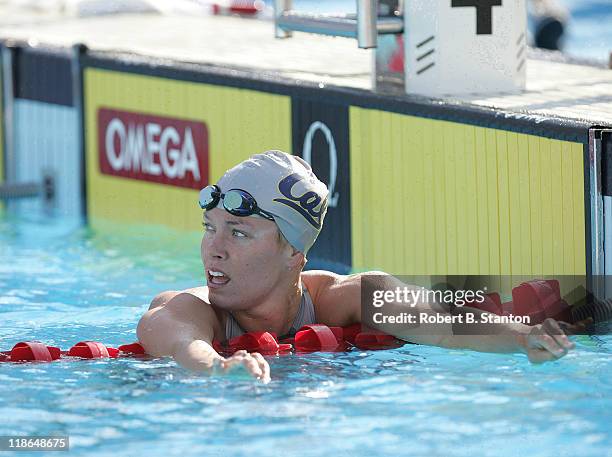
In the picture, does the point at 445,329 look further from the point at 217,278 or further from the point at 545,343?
the point at 217,278

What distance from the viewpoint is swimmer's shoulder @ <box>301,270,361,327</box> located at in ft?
15.0

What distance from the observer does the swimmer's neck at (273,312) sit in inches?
174

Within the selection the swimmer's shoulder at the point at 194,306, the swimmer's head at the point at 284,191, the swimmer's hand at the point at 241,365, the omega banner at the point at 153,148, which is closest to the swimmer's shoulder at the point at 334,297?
the swimmer's head at the point at 284,191

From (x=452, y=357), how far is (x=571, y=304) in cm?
75

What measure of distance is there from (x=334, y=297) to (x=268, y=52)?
11.9 feet

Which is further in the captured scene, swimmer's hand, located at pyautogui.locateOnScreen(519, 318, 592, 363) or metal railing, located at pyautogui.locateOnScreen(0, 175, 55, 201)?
metal railing, located at pyautogui.locateOnScreen(0, 175, 55, 201)

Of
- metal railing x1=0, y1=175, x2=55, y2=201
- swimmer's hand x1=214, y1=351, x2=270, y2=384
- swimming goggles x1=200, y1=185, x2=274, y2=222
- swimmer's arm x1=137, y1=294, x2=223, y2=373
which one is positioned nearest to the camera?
swimmer's hand x1=214, y1=351, x2=270, y2=384

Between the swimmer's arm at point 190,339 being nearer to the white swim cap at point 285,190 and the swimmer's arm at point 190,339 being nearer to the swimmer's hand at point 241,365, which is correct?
the swimmer's hand at point 241,365

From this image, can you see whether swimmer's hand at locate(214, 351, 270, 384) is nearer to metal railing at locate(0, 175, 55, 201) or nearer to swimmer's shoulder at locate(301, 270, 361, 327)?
swimmer's shoulder at locate(301, 270, 361, 327)

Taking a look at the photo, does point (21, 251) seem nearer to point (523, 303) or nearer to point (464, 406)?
point (523, 303)

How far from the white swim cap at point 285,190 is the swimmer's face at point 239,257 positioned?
5 cm

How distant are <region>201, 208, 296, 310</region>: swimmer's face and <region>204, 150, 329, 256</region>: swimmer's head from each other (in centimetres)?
4

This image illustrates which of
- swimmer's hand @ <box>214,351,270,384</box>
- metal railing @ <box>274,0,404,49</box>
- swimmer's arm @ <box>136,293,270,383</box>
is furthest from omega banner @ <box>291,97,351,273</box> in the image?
swimmer's hand @ <box>214,351,270,384</box>

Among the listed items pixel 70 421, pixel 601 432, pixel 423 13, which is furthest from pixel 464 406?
pixel 423 13
